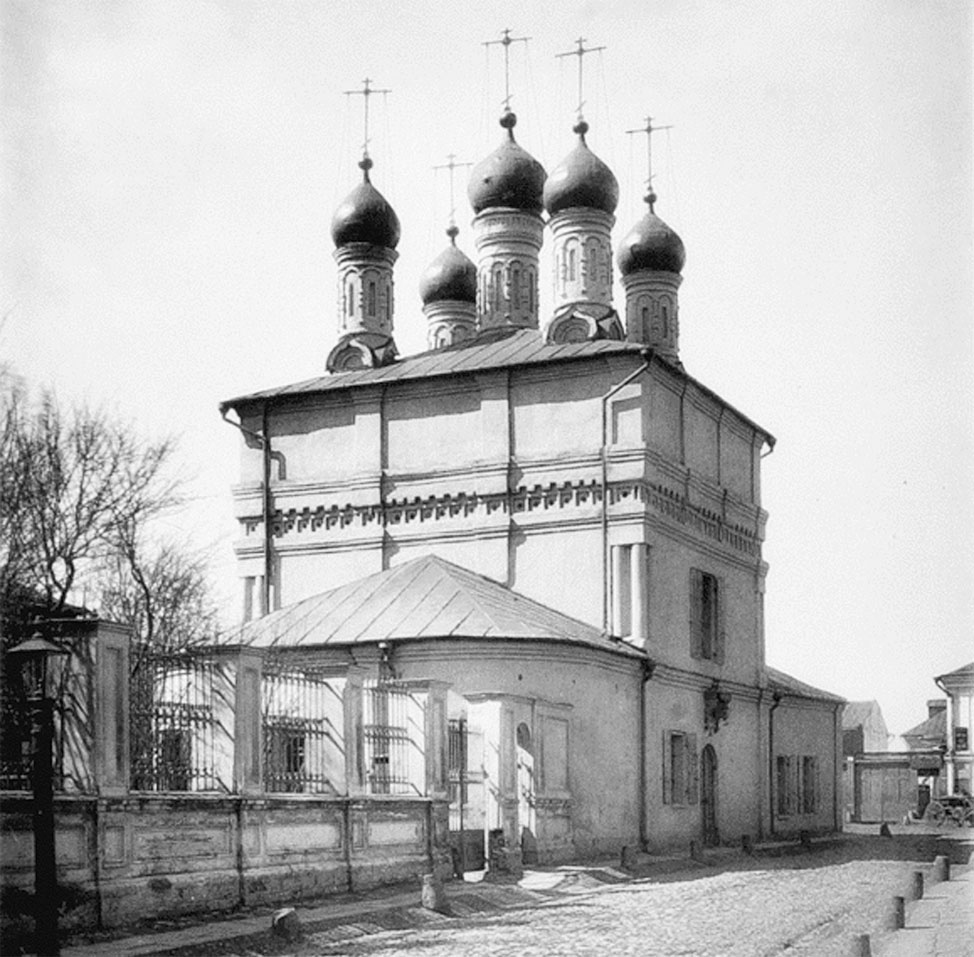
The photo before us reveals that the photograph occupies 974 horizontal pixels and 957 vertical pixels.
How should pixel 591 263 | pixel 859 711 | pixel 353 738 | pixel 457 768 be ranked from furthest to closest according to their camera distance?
pixel 859 711
pixel 591 263
pixel 457 768
pixel 353 738

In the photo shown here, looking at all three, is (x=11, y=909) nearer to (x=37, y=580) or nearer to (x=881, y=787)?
Result: (x=37, y=580)

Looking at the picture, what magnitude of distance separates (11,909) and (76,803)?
1.12m

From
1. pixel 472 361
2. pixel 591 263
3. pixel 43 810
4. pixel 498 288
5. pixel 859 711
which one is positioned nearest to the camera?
pixel 43 810

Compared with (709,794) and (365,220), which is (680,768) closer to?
(709,794)

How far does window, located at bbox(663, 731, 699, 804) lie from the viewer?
85.6ft

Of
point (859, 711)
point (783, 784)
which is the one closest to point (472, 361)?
point (783, 784)

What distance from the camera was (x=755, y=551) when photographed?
31.3 metres

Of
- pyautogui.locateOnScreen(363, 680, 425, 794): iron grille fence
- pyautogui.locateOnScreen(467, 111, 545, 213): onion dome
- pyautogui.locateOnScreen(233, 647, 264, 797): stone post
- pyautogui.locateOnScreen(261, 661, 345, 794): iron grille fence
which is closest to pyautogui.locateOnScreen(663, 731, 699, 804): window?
pyautogui.locateOnScreen(363, 680, 425, 794): iron grille fence

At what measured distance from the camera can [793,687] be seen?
33.8m

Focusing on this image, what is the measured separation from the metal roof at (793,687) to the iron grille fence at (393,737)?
14958 mm

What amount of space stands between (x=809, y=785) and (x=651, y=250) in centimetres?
1168

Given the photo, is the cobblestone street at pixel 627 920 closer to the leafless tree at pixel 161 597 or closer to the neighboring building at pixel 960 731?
the leafless tree at pixel 161 597

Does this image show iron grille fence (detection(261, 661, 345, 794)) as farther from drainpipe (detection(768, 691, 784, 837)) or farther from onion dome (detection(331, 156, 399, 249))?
onion dome (detection(331, 156, 399, 249))

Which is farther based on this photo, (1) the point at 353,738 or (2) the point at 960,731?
(2) the point at 960,731
